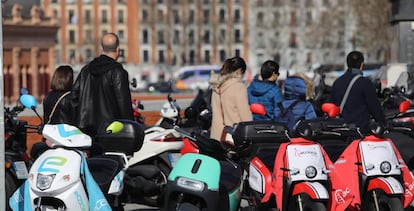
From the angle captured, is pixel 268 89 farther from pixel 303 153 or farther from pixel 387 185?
pixel 303 153

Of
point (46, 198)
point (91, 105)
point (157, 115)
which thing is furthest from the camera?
point (157, 115)

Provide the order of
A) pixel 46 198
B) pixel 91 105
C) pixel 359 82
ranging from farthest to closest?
pixel 359 82 → pixel 91 105 → pixel 46 198

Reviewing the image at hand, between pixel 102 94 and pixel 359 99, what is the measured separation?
8.56 feet

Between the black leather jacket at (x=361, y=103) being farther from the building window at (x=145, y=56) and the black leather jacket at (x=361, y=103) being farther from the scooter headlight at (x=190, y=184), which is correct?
the building window at (x=145, y=56)

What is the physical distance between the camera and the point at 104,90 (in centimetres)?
1070

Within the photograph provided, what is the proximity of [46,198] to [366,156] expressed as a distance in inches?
112

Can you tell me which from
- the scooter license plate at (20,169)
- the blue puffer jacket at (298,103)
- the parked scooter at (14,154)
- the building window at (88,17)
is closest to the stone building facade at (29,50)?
the parked scooter at (14,154)

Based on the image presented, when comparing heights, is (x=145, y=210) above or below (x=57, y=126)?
below

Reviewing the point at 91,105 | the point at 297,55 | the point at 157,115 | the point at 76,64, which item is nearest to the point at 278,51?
the point at 297,55

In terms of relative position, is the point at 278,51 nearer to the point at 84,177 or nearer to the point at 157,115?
the point at 157,115

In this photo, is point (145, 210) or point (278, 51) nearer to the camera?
point (145, 210)

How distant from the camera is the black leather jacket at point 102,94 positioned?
10633 mm

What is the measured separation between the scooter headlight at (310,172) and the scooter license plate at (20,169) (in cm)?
292

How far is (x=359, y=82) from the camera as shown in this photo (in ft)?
38.2
